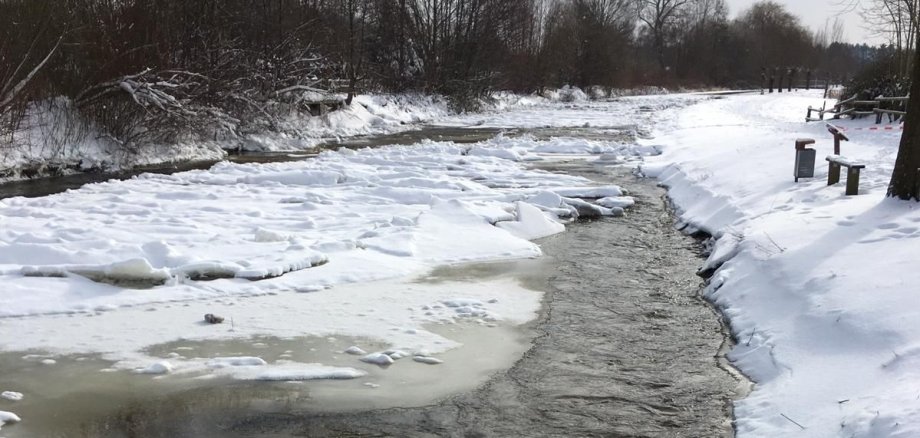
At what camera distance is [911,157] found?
8.55m

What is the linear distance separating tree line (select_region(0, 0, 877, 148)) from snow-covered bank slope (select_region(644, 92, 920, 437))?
12.0 meters

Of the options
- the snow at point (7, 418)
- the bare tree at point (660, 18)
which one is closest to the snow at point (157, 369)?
the snow at point (7, 418)

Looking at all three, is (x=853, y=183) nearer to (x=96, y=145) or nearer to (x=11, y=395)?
(x=11, y=395)

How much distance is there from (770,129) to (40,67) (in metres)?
18.6

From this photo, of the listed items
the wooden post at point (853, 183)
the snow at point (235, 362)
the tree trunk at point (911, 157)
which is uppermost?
the tree trunk at point (911, 157)

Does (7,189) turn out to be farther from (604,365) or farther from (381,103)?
(381,103)

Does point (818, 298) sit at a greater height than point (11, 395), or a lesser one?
greater

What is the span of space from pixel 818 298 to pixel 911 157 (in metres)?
3.29

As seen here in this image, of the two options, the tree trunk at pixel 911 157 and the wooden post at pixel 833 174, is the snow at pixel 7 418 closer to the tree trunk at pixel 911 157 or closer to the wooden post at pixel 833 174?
the tree trunk at pixel 911 157

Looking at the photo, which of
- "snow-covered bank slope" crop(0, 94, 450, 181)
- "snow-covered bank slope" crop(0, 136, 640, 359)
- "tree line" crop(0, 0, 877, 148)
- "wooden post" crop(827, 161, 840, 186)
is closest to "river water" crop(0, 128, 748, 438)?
"snow-covered bank slope" crop(0, 136, 640, 359)

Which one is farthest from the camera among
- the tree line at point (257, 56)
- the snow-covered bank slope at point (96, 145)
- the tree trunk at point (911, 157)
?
the tree line at point (257, 56)

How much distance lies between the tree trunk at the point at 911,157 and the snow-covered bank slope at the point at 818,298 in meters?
0.19

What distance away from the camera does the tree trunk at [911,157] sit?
27.6 ft

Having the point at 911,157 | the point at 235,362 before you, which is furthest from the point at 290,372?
the point at 911,157
